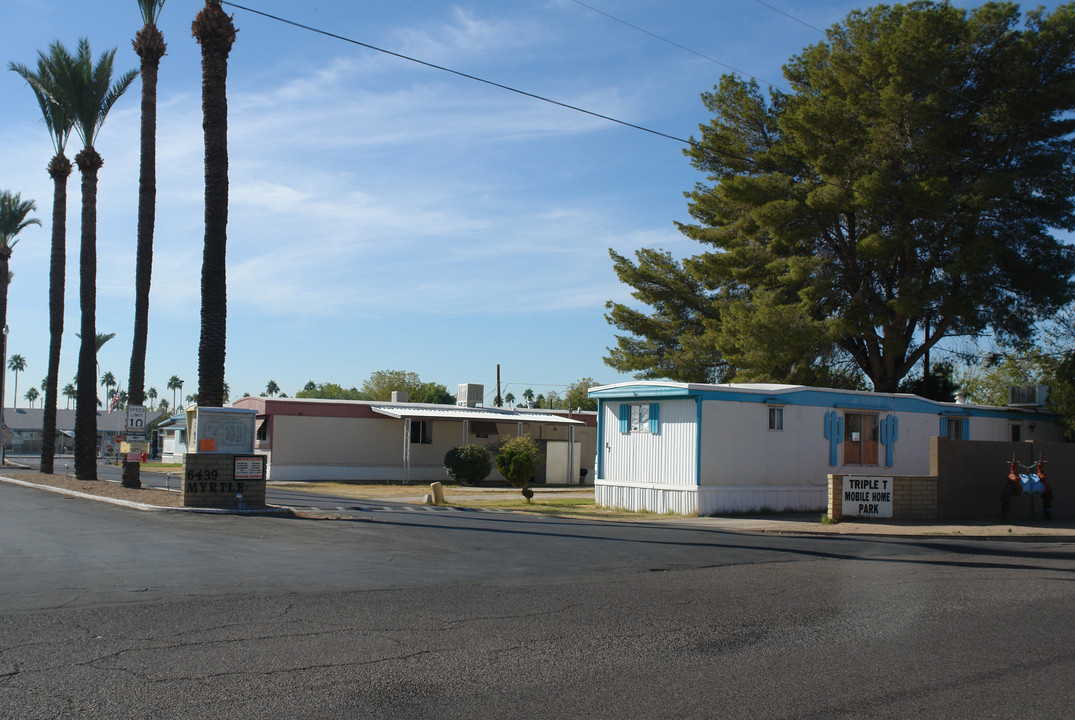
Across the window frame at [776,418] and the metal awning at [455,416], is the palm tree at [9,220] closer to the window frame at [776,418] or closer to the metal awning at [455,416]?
the metal awning at [455,416]

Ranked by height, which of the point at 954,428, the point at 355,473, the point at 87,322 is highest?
the point at 87,322

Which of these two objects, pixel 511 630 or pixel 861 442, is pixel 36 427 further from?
pixel 511 630

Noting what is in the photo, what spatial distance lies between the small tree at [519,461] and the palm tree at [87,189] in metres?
12.3

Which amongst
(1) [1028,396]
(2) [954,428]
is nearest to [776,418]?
(2) [954,428]

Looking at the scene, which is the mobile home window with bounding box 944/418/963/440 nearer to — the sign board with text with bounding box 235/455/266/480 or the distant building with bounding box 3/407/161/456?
the sign board with text with bounding box 235/455/266/480

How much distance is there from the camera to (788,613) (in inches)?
341

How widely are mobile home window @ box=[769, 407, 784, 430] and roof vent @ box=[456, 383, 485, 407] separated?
2114 centimetres

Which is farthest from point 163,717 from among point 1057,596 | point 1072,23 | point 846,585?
point 1072,23

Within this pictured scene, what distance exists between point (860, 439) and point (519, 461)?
9353 millimetres

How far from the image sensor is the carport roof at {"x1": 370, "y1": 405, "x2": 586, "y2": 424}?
3669 centimetres

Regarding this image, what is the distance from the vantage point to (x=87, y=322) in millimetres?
28047

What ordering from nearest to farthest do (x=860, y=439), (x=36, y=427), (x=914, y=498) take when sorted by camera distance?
(x=914, y=498), (x=860, y=439), (x=36, y=427)

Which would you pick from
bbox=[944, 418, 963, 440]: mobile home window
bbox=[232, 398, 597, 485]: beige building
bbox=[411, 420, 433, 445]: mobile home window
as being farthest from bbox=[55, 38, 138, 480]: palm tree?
bbox=[944, 418, 963, 440]: mobile home window

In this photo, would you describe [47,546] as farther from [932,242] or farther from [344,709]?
[932,242]
